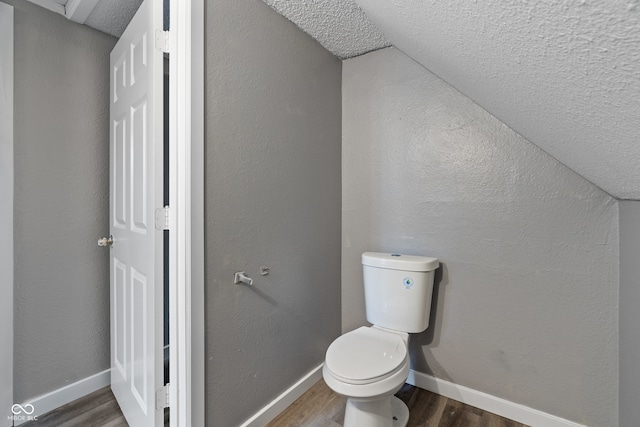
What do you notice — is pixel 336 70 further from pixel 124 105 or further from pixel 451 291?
pixel 451 291

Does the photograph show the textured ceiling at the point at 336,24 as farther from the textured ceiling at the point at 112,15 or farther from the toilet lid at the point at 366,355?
the toilet lid at the point at 366,355

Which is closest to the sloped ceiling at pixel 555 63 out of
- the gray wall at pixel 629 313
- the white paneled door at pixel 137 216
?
the gray wall at pixel 629 313

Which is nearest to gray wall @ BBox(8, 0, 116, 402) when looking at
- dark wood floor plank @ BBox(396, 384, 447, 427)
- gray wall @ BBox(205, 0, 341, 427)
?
gray wall @ BBox(205, 0, 341, 427)

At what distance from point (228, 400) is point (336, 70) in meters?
1.89

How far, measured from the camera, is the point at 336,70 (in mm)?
1825

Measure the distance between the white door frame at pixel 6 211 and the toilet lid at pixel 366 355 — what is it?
145 centimetres

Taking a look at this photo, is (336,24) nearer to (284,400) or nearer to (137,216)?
(137,216)

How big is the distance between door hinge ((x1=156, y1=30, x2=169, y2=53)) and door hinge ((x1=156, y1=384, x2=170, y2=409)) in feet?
4.40

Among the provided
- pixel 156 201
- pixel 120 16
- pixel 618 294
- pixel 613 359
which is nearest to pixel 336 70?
pixel 120 16

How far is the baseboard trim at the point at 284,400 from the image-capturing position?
4.38ft

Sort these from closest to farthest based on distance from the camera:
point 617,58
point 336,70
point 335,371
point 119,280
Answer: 1. point 617,58
2. point 335,371
3. point 119,280
4. point 336,70

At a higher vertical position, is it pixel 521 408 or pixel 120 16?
pixel 120 16

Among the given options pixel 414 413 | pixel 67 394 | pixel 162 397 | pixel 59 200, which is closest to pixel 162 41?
pixel 59 200

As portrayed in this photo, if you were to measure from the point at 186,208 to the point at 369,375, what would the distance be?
958 mm
